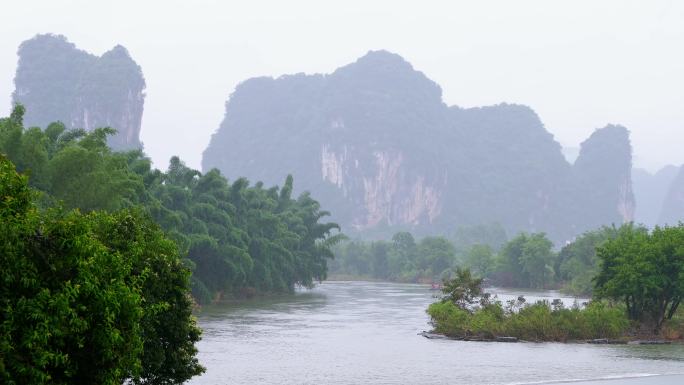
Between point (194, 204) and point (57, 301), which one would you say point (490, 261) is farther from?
point (57, 301)

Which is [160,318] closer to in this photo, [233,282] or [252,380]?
[252,380]

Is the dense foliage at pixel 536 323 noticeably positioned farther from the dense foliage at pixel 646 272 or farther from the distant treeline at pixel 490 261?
the distant treeline at pixel 490 261

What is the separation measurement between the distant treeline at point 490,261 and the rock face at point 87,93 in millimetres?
80760

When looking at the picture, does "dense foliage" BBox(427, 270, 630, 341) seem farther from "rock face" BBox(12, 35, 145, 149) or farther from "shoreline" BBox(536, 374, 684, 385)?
"rock face" BBox(12, 35, 145, 149)

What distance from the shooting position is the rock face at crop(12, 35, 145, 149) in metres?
187

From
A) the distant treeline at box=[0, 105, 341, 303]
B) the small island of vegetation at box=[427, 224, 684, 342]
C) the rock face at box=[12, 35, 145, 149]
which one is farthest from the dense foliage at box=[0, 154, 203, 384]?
the rock face at box=[12, 35, 145, 149]

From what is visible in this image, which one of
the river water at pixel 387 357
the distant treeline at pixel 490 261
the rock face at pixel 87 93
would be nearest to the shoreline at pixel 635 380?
the river water at pixel 387 357

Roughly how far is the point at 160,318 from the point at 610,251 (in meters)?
24.1

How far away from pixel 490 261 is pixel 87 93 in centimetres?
11231

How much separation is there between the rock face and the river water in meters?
152

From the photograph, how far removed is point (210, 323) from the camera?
4006cm

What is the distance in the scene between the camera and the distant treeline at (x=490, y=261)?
292 ft

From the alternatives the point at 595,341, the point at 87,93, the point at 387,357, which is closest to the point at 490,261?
the point at 595,341

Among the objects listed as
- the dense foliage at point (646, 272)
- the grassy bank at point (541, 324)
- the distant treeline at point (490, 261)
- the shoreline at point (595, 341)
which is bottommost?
the shoreline at point (595, 341)
